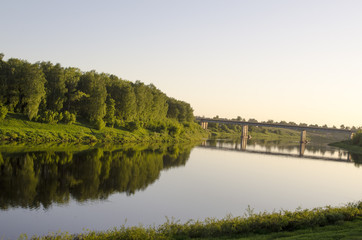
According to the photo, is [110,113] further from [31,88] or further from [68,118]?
[31,88]

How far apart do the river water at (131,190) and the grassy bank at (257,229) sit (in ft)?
17.9

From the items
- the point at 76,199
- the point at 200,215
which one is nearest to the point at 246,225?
the point at 200,215

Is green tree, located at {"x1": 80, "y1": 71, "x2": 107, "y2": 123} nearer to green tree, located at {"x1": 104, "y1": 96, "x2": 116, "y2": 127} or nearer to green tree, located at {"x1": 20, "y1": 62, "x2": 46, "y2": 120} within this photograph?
green tree, located at {"x1": 104, "y1": 96, "x2": 116, "y2": 127}

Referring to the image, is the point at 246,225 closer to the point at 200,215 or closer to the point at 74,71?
the point at 200,215

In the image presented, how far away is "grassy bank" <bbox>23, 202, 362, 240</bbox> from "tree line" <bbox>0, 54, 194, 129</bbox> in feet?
210

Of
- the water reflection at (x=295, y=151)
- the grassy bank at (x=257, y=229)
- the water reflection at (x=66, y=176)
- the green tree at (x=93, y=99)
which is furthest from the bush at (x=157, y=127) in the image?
the grassy bank at (x=257, y=229)

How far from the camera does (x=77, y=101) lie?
9675cm

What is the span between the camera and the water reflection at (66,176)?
30.1m

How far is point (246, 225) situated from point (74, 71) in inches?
3527

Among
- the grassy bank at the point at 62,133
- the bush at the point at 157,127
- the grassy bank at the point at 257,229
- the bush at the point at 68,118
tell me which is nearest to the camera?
the grassy bank at the point at 257,229

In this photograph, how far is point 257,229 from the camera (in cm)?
2102

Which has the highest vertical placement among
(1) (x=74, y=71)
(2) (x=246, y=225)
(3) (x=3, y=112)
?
(1) (x=74, y=71)

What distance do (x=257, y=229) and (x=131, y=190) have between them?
1827 cm

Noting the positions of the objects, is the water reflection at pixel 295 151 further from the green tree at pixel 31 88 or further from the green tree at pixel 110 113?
the green tree at pixel 31 88
